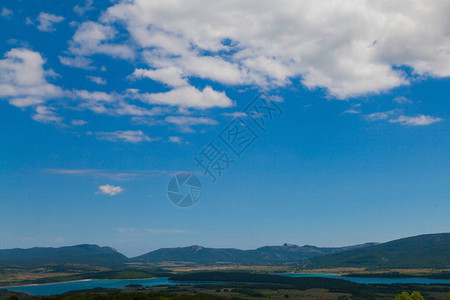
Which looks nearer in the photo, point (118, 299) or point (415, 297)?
point (415, 297)

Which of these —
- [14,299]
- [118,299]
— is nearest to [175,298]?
[118,299]

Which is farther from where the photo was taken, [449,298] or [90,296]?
[90,296]

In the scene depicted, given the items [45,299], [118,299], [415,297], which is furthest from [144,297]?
[415,297]

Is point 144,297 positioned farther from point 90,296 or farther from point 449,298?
point 449,298

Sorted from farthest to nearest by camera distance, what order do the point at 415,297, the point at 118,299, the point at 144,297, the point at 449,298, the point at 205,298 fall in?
the point at 205,298, the point at 144,297, the point at 118,299, the point at 415,297, the point at 449,298

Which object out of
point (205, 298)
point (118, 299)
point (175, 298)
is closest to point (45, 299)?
point (118, 299)

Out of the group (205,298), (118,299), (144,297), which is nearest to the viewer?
(118,299)

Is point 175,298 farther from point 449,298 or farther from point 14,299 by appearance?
point 449,298

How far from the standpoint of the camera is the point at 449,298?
10719 centimetres

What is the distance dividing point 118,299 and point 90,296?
38.3 feet

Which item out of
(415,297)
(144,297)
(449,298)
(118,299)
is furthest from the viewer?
(144,297)

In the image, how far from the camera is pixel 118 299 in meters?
134

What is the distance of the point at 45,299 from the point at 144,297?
34.5 m

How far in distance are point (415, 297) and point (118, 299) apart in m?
99.4
